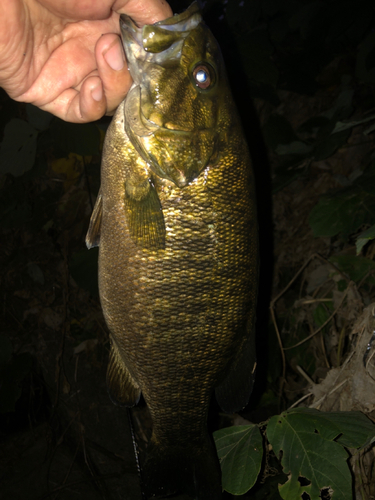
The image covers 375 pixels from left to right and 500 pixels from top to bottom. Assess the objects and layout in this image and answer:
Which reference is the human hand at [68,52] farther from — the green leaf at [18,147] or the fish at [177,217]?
the green leaf at [18,147]

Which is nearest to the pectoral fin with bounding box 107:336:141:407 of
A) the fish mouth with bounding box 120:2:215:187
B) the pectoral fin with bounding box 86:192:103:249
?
the pectoral fin with bounding box 86:192:103:249

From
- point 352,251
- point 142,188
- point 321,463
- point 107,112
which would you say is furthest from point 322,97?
point 321,463

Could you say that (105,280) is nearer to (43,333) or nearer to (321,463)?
(321,463)

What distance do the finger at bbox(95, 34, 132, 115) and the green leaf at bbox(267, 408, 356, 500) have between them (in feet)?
4.69

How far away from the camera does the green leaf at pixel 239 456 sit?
1.43 m

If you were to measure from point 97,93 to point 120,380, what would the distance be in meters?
1.07

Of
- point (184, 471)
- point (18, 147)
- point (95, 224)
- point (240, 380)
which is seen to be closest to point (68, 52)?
point (95, 224)

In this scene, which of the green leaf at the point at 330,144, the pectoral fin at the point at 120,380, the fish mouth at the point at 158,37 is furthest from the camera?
the green leaf at the point at 330,144

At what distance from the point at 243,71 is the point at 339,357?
2.11 m

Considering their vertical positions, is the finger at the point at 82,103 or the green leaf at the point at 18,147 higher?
the finger at the point at 82,103

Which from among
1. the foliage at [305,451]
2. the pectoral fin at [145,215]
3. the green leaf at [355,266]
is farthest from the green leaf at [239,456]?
the green leaf at [355,266]

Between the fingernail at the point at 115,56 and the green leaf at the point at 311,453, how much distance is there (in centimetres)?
148

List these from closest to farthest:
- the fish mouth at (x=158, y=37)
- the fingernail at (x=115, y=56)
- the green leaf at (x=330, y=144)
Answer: the fish mouth at (x=158, y=37) → the fingernail at (x=115, y=56) → the green leaf at (x=330, y=144)

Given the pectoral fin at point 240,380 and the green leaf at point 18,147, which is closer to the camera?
the pectoral fin at point 240,380
